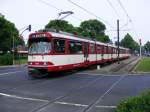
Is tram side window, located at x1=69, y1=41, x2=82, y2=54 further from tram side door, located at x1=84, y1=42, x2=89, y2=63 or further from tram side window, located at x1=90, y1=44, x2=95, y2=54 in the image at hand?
tram side window, located at x1=90, y1=44, x2=95, y2=54

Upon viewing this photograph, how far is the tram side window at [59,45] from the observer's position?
24836mm

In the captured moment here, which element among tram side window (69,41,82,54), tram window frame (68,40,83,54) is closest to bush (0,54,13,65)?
tram window frame (68,40,83,54)

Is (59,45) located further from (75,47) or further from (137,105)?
(137,105)

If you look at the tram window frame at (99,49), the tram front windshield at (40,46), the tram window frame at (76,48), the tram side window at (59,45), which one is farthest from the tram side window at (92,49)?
the tram front windshield at (40,46)

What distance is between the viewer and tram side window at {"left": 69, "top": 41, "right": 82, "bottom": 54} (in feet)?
Answer: 92.0

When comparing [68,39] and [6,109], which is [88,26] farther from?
[6,109]

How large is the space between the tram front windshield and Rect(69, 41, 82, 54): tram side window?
12.1 feet

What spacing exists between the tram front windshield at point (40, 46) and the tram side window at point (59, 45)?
636mm

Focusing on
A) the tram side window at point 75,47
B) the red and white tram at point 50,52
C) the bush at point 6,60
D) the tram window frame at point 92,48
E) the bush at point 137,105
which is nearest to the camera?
the bush at point 137,105

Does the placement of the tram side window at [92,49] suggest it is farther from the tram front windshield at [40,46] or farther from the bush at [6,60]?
the bush at [6,60]

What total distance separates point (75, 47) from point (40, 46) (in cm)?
543

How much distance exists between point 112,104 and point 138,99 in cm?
426

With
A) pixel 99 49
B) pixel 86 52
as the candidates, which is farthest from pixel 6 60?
pixel 86 52

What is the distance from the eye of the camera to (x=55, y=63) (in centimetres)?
2477
